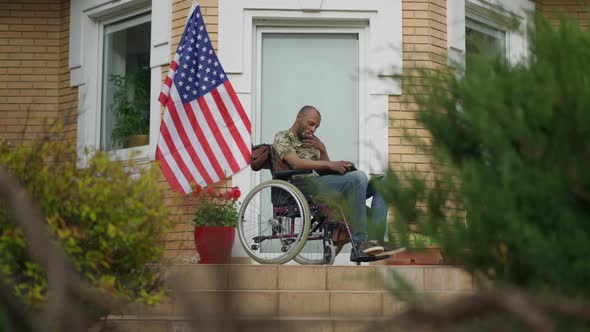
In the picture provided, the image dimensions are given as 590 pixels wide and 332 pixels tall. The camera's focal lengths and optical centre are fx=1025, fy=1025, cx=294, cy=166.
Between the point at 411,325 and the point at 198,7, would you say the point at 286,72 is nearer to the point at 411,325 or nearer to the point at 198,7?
the point at 198,7

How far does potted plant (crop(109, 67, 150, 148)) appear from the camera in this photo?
30.5 ft

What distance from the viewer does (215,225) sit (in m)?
7.29

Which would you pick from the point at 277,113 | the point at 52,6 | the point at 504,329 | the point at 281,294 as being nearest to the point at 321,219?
the point at 281,294

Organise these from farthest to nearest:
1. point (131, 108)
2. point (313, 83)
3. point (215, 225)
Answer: point (131, 108) < point (313, 83) < point (215, 225)

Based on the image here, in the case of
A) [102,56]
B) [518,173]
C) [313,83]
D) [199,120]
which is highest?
[102,56]

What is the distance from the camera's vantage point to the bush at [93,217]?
352cm

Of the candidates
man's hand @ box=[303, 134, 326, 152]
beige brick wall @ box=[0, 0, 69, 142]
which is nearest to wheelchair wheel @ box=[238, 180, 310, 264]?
man's hand @ box=[303, 134, 326, 152]

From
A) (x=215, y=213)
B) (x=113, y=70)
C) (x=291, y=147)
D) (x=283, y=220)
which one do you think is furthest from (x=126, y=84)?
(x=283, y=220)

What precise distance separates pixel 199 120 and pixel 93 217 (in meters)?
4.63

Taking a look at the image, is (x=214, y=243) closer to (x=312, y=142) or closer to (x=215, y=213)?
(x=215, y=213)

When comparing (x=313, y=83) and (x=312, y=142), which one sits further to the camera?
(x=313, y=83)

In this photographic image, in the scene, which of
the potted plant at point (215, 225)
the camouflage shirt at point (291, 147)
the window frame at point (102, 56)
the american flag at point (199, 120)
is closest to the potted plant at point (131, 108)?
the window frame at point (102, 56)

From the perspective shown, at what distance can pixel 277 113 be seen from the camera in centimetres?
866

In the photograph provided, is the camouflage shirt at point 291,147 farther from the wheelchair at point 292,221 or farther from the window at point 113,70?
the window at point 113,70
